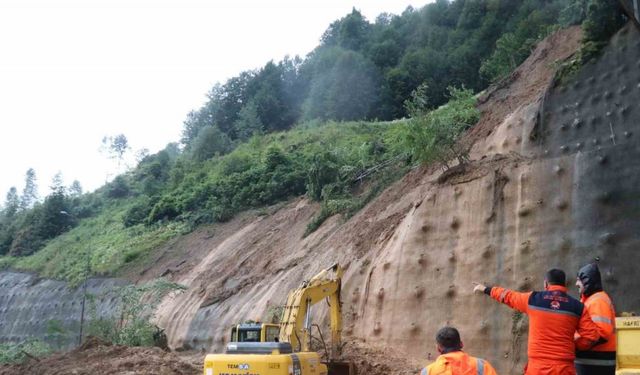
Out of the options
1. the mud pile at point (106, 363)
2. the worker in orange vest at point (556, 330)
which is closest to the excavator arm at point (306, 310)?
the mud pile at point (106, 363)

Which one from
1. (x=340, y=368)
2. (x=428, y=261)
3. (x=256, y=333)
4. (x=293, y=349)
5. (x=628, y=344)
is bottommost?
(x=340, y=368)

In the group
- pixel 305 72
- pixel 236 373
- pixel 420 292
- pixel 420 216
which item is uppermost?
pixel 305 72

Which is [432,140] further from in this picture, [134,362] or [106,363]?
[106,363]

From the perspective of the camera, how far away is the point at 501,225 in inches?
590

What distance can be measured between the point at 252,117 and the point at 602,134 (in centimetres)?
5561

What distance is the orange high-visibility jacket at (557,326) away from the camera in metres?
6.09

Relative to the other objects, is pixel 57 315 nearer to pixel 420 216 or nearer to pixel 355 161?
pixel 355 161

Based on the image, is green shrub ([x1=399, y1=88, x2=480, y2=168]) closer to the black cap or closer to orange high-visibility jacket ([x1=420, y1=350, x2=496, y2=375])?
the black cap

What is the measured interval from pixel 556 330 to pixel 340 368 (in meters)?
8.30

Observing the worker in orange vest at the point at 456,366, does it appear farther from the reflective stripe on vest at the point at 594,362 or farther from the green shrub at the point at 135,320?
the green shrub at the point at 135,320

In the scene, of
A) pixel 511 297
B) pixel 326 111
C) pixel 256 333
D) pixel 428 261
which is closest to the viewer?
pixel 511 297

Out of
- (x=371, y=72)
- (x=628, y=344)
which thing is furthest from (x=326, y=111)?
(x=628, y=344)

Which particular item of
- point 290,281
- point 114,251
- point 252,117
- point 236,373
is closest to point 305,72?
point 252,117

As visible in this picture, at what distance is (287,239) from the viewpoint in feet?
91.4
